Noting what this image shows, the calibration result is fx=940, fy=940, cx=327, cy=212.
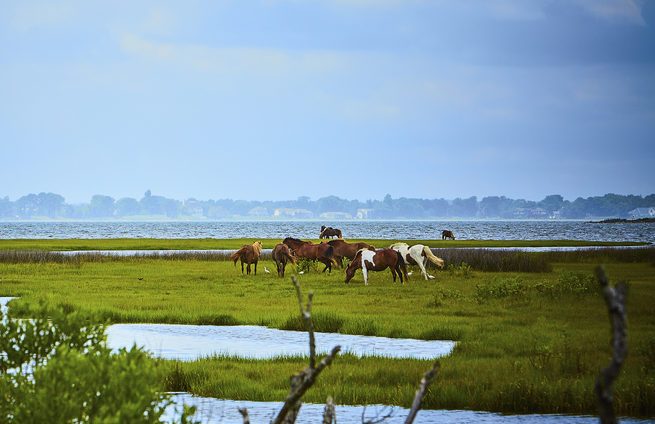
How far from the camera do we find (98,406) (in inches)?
298

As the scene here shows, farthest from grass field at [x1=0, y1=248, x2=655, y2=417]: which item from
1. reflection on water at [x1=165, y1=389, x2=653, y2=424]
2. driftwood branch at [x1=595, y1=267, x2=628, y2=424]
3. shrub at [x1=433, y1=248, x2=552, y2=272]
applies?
driftwood branch at [x1=595, y1=267, x2=628, y2=424]

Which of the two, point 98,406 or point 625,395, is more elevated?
point 98,406

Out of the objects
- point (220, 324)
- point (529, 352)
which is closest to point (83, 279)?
point (220, 324)

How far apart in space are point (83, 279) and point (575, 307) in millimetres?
22928

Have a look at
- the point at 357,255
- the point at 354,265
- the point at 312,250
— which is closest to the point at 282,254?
the point at 312,250

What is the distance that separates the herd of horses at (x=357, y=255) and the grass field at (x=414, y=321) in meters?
0.77

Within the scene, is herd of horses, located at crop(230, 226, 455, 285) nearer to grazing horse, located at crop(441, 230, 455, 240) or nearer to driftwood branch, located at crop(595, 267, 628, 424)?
driftwood branch, located at crop(595, 267, 628, 424)

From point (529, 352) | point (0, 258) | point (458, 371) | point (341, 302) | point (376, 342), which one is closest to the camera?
point (458, 371)

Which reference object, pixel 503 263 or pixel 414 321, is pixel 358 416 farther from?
pixel 503 263

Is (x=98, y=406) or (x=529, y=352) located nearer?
(x=98, y=406)

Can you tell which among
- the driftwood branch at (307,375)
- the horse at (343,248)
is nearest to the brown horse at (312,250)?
the horse at (343,248)

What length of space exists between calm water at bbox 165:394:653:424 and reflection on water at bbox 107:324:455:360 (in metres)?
4.31

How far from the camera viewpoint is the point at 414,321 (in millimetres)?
24578

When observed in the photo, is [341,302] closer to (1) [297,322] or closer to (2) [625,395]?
(1) [297,322]
